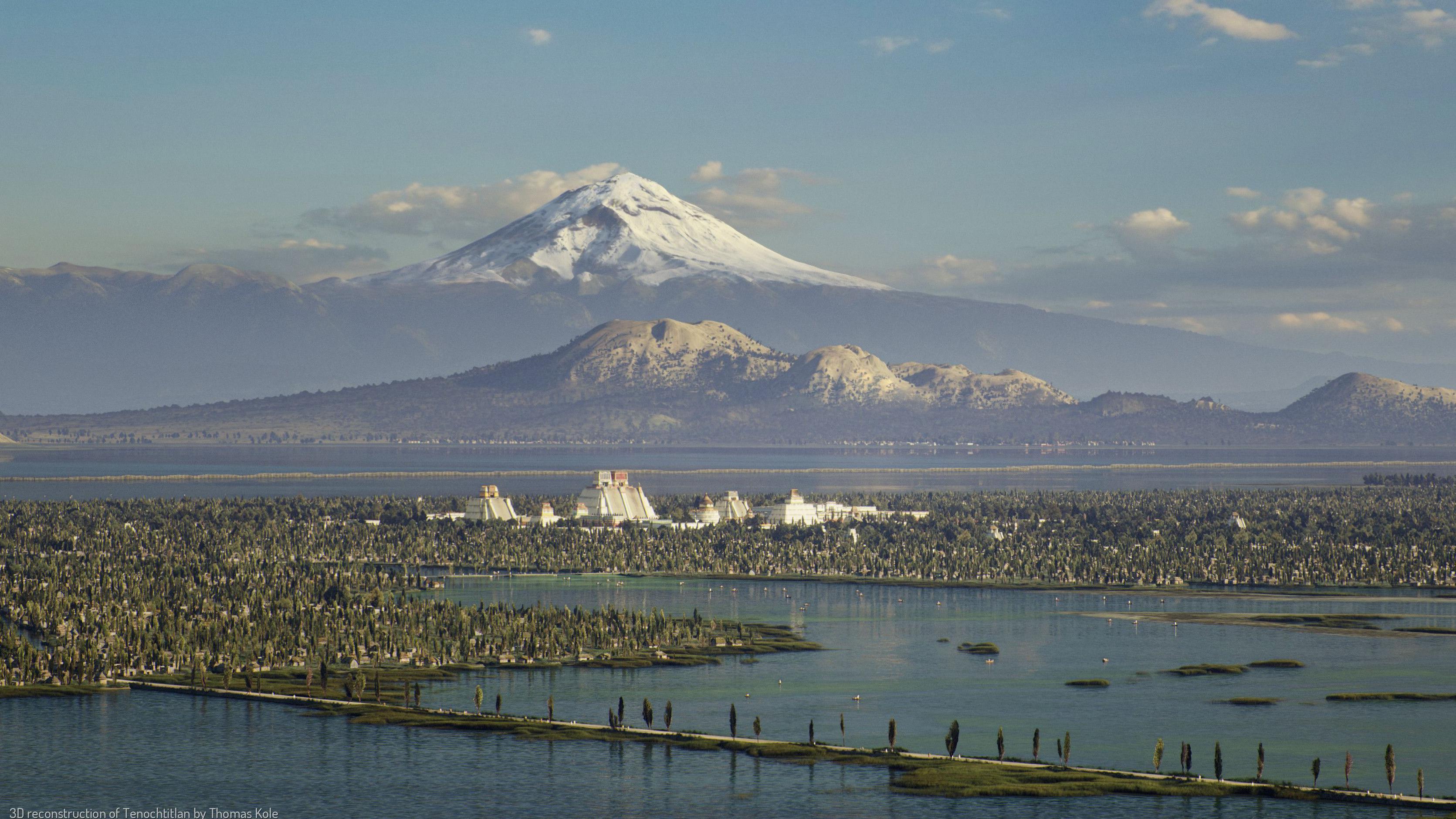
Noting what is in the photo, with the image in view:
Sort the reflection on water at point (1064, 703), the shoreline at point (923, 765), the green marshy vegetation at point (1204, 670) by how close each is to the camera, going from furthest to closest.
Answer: the green marshy vegetation at point (1204, 670) < the reflection on water at point (1064, 703) < the shoreline at point (923, 765)

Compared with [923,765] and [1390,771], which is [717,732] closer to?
[923,765]

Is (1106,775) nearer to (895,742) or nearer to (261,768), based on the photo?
(895,742)

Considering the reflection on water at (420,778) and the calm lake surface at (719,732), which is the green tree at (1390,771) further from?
the reflection on water at (420,778)

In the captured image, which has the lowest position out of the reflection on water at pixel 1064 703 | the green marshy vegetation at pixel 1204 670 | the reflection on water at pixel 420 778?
the reflection on water at pixel 420 778

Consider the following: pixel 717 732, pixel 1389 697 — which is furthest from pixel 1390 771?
pixel 717 732

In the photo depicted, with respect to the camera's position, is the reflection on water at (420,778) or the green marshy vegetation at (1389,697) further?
the green marshy vegetation at (1389,697)

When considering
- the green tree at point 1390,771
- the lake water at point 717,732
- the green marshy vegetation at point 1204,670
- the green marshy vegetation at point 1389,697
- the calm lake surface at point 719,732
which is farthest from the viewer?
the green marshy vegetation at point 1204,670

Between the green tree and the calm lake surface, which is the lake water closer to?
the calm lake surface

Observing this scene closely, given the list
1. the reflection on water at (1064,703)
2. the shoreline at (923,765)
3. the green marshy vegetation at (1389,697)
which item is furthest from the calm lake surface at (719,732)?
the green marshy vegetation at (1389,697)
